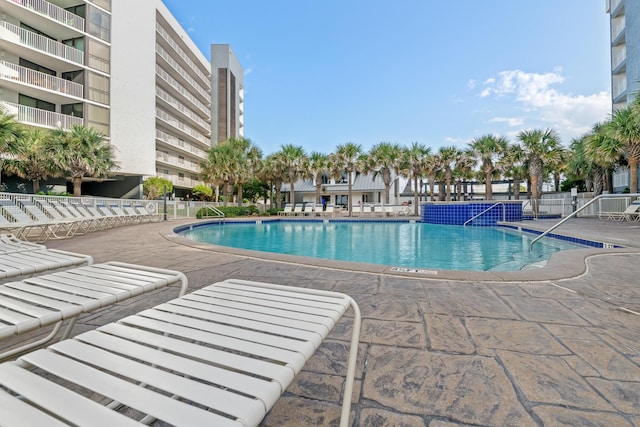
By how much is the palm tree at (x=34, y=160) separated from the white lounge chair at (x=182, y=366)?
21.5 m

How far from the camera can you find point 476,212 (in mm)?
16250

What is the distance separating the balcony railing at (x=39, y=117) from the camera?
17719mm

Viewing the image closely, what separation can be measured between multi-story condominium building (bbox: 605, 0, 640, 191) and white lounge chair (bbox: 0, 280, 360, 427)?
93.1ft

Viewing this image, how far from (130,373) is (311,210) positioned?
2383 cm

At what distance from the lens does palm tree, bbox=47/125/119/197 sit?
56.4 ft

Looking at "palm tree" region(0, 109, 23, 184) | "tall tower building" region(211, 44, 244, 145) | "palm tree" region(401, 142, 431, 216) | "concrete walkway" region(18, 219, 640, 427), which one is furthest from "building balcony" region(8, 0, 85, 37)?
"concrete walkway" region(18, 219, 640, 427)

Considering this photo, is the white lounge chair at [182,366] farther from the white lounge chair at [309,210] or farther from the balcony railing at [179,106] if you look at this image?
the balcony railing at [179,106]

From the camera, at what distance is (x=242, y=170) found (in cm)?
2436

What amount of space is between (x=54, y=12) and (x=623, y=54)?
132 feet

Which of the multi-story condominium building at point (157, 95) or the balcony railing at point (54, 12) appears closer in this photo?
the balcony railing at point (54, 12)

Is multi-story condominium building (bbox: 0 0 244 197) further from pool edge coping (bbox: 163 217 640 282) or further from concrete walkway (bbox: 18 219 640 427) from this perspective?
concrete walkway (bbox: 18 219 640 427)

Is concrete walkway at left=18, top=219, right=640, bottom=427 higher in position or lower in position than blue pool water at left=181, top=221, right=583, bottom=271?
higher

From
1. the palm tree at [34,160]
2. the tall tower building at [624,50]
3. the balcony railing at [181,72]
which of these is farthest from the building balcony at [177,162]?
the tall tower building at [624,50]

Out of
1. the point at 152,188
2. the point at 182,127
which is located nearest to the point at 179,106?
the point at 182,127
